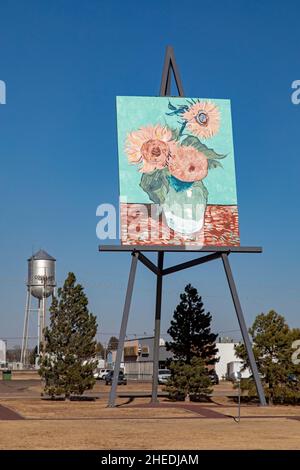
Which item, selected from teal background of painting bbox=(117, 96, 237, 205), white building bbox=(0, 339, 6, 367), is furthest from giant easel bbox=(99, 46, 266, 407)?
white building bbox=(0, 339, 6, 367)

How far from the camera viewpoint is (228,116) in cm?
3931

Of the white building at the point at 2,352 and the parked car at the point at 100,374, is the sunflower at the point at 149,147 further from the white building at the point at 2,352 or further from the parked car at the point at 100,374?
the white building at the point at 2,352

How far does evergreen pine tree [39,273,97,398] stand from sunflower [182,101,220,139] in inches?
433

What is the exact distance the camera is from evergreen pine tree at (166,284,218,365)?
43.6 metres

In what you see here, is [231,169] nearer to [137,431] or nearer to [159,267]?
[159,267]

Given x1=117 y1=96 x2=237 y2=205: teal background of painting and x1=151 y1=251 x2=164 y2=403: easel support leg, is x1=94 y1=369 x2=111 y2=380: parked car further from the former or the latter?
x1=117 y1=96 x2=237 y2=205: teal background of painting

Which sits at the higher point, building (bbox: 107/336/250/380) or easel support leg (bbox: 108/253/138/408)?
building (bbox: 107/336/250/380)

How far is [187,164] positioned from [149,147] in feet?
6.72

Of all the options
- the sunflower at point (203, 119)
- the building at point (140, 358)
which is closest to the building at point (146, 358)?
the building at point (140, 358)

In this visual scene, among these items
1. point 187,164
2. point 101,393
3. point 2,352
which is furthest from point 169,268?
point 2,352

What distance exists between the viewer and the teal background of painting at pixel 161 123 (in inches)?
1487

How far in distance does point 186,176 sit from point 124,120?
406 centimetres

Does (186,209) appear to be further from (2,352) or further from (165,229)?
(2,352)

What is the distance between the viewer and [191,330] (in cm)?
4372
